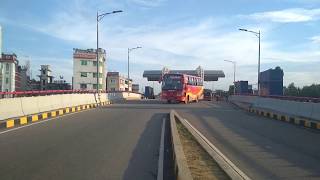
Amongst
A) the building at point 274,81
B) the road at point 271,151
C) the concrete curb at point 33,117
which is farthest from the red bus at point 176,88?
the road at point 271,151

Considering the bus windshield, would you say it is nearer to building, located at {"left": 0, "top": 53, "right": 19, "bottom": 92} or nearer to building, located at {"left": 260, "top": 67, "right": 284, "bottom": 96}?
building, located at {"left": 260, "top": 67, "right": 284, "bottom": 96}

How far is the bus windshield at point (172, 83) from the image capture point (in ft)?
169

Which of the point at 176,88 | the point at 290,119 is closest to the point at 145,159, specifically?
the point at 290,119

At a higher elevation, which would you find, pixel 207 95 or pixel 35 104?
pixel 207 95

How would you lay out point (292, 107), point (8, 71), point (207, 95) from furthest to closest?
point (8, 71)
point (207, 95)
point (292, 107)

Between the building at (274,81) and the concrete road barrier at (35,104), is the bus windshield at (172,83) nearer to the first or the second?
the building at (274,81)

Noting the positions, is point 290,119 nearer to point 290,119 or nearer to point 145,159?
point 290,119

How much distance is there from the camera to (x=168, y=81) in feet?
172

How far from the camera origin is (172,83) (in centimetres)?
5203

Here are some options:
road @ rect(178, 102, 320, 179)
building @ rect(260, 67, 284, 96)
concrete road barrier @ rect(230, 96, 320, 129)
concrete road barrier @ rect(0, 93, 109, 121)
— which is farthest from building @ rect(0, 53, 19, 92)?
road @ rect(178, 102, 320, 179)

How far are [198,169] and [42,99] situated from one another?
62.0 feet

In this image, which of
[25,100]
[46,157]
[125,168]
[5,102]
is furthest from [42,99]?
[125,168]

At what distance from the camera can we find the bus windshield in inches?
2034

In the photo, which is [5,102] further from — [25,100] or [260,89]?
[260,89]
